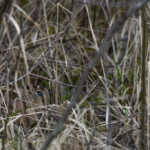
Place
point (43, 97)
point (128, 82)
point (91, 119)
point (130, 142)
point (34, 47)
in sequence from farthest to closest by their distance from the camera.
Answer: point (34, 47), point (128, 82), point (43, 97), point (91, 119), point (130, 142)

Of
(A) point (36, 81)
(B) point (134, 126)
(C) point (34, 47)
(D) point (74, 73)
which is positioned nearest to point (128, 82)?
(D) point (74, 73)

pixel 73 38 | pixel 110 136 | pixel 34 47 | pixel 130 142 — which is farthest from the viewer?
pixel 73 38

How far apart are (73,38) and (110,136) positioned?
149 cm

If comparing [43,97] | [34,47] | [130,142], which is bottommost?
[130,142]

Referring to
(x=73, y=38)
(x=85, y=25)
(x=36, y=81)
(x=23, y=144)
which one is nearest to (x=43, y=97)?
(x=36, y=81)

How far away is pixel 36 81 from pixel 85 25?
1.04m

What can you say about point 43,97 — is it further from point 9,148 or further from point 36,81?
point 9,148

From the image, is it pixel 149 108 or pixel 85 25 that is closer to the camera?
pixel 149 108

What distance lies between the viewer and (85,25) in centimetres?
264

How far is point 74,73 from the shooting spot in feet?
7.44

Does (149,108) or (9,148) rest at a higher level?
(149,108)

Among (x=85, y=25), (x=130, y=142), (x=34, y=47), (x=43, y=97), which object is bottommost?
(x=130, y=142)

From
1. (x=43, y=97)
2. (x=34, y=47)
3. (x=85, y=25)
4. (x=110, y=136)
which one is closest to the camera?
(x=110, y=136)

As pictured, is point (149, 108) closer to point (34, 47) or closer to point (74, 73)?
point (74, 73)
